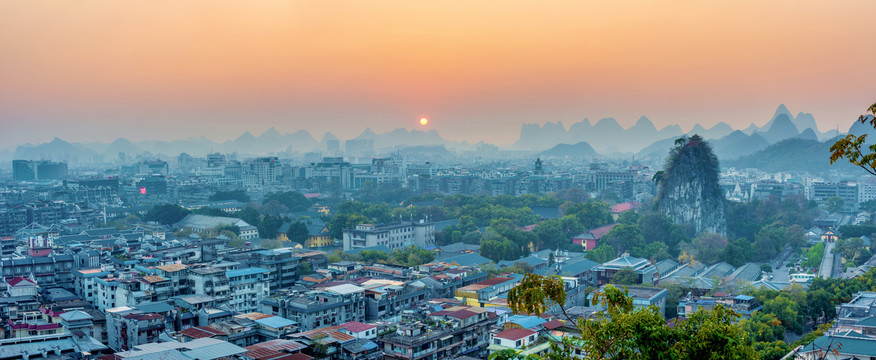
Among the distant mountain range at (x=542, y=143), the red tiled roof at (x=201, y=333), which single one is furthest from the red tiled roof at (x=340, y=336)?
the distant mountain range at (x=542, y=143)

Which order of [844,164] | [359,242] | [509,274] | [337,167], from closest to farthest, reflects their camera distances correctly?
1. [509,274]
2. [359,242]
3. [337,167]
4. [844,164]

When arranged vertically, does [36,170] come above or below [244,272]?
above

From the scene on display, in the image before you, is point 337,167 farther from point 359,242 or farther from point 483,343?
point 483,343

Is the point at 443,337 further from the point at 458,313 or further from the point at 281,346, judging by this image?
the point at 281,346

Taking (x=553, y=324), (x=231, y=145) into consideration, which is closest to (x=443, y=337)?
(x=553, y=324)

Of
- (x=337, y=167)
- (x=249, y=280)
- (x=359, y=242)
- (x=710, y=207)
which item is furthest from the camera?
(x=337, y=167)

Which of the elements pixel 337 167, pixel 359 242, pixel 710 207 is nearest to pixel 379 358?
pixel 359 242

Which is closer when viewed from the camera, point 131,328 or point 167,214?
point 131,328

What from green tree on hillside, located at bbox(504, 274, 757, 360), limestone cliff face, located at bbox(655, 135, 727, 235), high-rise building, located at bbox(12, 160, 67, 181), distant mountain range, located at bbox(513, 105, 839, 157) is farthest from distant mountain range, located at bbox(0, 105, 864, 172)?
green tree on hillside, located at bbox(504, 274, 757, 360)
